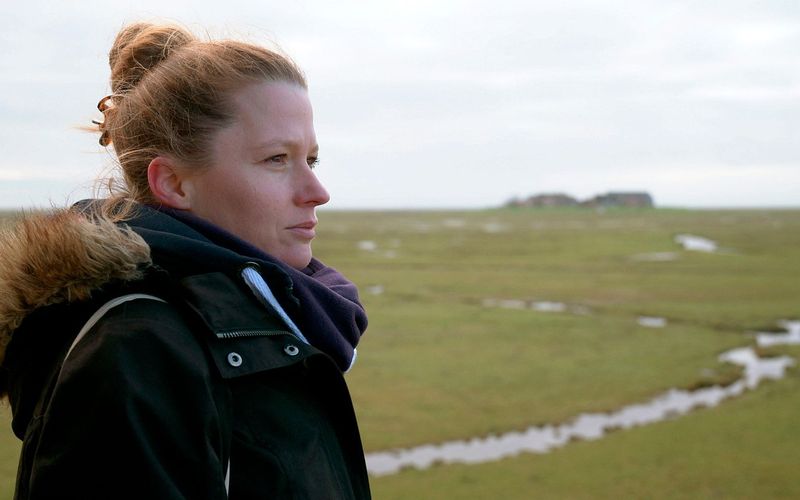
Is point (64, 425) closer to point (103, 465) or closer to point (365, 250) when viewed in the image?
point (103, 465)

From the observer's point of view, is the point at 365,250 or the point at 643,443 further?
the point at 365,250

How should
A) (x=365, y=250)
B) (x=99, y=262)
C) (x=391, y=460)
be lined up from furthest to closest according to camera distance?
1. (x=365, y=250)
2. (x=391, y=460)
3. (x=99, y=262)

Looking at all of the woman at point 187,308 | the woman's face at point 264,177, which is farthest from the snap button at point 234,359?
the woman's face at point 264,177

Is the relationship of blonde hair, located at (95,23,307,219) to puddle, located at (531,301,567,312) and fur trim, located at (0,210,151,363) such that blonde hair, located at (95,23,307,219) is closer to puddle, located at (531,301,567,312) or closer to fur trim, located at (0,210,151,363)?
fur trim, located at (0,210,151,363)

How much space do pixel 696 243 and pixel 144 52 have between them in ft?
214

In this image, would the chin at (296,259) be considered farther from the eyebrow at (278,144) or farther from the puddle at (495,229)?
the puddle at (495,229)

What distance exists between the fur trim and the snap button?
Answer: 0.29m

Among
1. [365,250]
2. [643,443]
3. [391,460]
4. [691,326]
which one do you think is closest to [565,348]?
[691,326]

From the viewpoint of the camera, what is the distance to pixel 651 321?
2342 centimetres

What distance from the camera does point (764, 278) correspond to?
34281 millimetres

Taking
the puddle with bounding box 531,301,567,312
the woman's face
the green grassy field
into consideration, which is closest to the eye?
the woman's face

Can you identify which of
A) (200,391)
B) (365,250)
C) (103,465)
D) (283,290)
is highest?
(283,290)

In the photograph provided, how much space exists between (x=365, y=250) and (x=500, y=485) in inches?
1748

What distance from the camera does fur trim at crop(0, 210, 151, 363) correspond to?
165 cm
